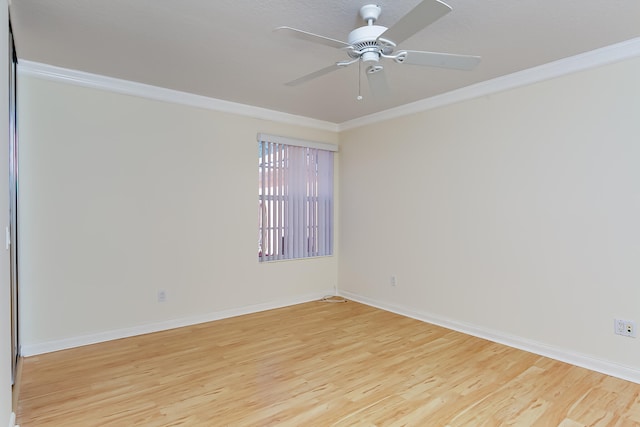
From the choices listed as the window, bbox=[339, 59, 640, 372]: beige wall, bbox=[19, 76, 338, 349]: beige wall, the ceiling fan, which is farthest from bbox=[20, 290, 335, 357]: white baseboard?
the ceiling fan

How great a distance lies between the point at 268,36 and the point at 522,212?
8.34ft

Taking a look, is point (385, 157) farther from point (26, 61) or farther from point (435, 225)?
point (26, 61)

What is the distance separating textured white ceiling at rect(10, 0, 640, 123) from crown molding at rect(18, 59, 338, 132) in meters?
0.10

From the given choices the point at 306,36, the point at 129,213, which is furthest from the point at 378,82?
the point at 129,213

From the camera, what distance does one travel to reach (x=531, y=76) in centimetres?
313

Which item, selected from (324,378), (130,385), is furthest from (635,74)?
(130,385)

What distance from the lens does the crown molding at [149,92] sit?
10.1ft

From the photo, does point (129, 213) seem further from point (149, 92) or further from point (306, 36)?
point (306, 36)

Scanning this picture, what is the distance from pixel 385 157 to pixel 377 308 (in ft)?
6.00

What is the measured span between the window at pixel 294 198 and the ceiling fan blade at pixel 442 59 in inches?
99.8

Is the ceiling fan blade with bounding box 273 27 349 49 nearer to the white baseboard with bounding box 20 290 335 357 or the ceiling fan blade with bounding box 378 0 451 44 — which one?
the ceiling fan blade with bounding box 378 0 451 44

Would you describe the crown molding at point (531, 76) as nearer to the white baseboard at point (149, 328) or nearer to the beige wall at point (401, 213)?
→ the beige wall at point (401, 213)

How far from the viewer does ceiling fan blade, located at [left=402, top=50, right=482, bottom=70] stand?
2072mm

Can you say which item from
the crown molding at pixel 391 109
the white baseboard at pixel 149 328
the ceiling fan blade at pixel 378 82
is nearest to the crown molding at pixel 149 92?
the crown molding at pixel 391 109
